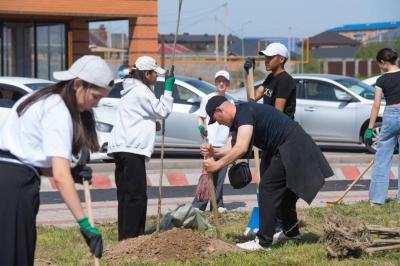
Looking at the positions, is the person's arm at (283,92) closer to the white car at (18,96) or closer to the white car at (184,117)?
the white car at (18,96)

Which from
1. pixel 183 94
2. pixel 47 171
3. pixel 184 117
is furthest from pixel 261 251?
pixel 183 94

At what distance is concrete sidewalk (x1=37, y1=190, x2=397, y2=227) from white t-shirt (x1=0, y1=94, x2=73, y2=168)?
4174 mm

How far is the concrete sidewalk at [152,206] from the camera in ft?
27.1

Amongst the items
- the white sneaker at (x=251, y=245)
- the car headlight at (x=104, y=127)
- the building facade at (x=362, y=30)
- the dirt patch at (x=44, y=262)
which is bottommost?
the dirt patch at (x=44, y=262)

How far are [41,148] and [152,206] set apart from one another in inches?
213

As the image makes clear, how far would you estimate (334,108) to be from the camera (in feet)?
48.0

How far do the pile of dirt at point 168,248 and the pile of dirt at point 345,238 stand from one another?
3.17 ft

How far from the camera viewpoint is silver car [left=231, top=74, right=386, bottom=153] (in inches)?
571

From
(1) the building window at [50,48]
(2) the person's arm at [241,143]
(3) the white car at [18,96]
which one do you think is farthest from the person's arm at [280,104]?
(1) the building window at [50,48]

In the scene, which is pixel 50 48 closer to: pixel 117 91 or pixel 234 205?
pixel 117 91

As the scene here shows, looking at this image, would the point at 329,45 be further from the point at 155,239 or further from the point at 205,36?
the point at 155,239

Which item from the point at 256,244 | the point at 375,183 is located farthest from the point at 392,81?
the point at 256,244

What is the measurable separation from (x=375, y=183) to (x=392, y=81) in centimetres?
133

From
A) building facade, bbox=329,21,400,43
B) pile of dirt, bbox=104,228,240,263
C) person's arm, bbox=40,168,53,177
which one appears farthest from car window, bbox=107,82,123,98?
building facade, bbox=329,21,400,43
